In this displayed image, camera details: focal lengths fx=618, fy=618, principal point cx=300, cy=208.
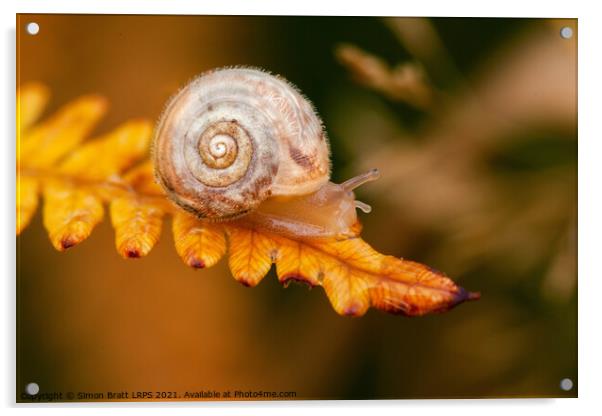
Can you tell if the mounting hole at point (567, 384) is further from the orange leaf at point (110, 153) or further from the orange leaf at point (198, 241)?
the orange leaf at point (110, 153)

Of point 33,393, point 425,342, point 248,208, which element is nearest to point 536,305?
point 425,342

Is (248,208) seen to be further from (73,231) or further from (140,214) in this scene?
(73,231)

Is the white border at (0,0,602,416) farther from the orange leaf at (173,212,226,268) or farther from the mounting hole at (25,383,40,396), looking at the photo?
the orange leaf at (173,212,226,268)

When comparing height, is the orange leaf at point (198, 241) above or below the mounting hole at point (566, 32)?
below

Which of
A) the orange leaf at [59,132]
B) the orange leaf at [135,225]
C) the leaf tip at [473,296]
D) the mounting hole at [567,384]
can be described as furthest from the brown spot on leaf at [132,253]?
the mounting hole at [567,384]

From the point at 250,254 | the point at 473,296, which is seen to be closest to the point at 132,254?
the point at 250,254

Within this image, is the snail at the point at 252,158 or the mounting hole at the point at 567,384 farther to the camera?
the mounting hole at the point at 567,384

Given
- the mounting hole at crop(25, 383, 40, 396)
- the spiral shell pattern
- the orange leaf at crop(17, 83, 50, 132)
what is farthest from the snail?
the mounting hole at crop(25, 383, 40, 396)

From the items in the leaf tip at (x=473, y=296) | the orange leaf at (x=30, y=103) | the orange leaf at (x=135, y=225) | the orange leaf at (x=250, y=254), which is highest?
the orange leaf at (x=30, y=103)
